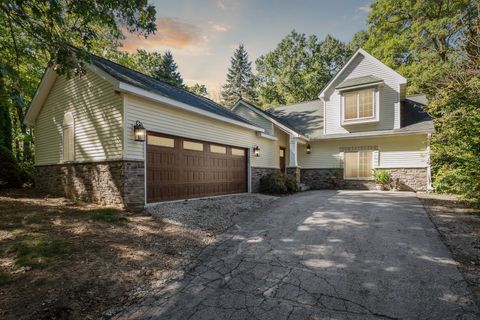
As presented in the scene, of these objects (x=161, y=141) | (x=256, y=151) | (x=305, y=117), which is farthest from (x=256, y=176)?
(x=305, y=117)

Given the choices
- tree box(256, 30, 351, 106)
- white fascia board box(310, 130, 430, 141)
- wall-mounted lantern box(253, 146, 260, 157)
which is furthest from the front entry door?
tree box(256, 30, 351, 106)

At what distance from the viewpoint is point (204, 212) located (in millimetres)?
7363

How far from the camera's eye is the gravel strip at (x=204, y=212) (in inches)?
251

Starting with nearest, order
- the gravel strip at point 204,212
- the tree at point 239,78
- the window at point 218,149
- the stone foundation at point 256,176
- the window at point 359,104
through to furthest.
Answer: the gravel strip at point 204,212
the window at point 218,149
the stone foundation at point 256,176
the window at point 359,104
the tree at point 239,78

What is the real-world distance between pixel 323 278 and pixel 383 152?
12.6 m

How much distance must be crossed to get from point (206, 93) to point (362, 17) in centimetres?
2886

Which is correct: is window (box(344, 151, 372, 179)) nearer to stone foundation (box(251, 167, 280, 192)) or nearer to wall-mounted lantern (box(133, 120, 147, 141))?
stone foundation (box(251, 167, 280, 192))

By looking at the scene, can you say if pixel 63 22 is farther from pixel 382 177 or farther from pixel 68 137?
pixel 382 177

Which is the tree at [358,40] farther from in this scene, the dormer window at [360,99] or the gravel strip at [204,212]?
the gravel strip at [204,212]

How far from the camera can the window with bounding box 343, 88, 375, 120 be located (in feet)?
45.2

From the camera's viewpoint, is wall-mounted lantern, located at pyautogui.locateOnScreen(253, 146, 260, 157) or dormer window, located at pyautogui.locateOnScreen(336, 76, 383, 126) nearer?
wall-mounted lantern, located at pyautogui.locateOnScreen(253, 146, 260, 157)

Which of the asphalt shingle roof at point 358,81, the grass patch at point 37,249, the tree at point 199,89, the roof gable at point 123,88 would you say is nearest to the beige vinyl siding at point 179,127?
the roof gable at point 123,88

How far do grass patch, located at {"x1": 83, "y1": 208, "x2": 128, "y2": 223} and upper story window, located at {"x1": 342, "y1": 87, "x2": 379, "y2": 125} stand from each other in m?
12.9

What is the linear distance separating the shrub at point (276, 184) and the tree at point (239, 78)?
102ft
